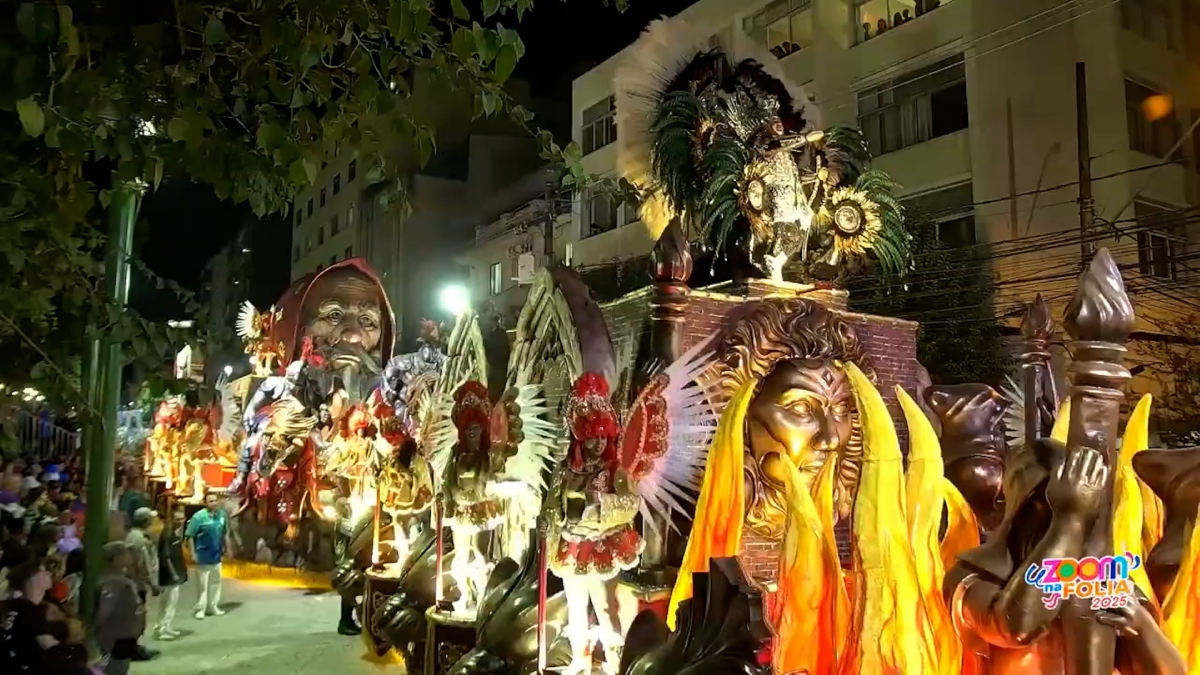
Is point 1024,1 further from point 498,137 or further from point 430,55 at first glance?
point 430,55

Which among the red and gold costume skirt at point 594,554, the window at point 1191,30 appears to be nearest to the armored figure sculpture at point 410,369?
the red and gold costume skirt at point 594,554

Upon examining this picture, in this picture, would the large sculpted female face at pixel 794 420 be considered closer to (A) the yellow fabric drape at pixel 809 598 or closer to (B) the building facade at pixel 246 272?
(A) the yellow fabric drape at pixel 809 598

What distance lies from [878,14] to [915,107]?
6.42ft

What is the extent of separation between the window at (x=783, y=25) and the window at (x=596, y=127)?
2557mm

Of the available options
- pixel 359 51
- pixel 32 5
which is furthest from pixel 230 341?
pixel 32 5

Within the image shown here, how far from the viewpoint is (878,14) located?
13633 millimetres

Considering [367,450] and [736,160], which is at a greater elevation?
[736,160]

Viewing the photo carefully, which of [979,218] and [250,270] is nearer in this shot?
[979,218]

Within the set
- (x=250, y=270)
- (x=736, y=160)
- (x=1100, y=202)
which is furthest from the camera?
(x=250, y=270)

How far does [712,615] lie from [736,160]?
3.91 m

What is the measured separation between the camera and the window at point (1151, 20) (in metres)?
11.9

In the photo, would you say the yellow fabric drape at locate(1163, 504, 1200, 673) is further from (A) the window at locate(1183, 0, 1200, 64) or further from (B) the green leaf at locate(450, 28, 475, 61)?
(A) the window at locate(1183, 0, 1200, 64)

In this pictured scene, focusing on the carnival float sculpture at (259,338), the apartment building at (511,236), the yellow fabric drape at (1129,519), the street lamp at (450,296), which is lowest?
the yellow fabric drape at (1129,519)

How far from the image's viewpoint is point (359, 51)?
2.16 m
